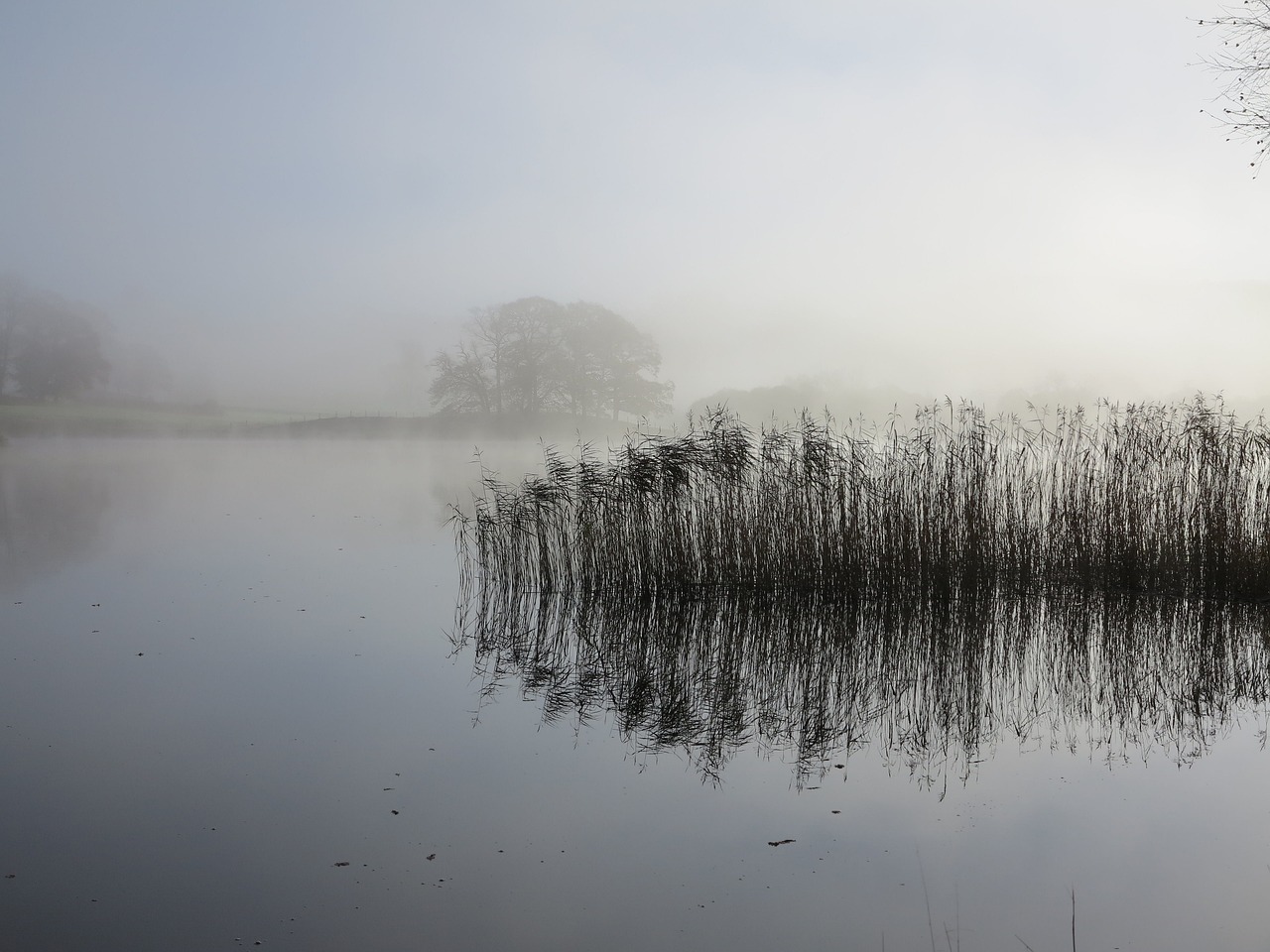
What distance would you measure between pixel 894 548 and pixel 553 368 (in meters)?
24.4

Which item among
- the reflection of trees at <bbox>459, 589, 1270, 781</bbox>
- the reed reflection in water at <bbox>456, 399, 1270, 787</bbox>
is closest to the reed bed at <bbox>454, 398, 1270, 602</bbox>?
the reed reflection in water at <bbox>456, 399, 1270, 787</bbox>

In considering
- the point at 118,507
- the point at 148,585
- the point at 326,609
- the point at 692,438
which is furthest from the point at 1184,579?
the point at 118,507

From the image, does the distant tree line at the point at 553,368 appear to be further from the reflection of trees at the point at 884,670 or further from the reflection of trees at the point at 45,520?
the reflection of trees at the point at 884,670

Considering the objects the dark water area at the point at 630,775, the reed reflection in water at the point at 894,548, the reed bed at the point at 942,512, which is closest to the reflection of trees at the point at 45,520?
the dark water area at the point at 630,775

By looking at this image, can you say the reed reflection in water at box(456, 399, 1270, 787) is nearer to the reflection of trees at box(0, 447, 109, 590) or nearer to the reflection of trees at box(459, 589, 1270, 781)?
the reflection of trees at box(459, 589, 1270, 781)

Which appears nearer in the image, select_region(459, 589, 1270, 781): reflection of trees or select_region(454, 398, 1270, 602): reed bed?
select_region(459, 589, 1270, 781): reflection of trees

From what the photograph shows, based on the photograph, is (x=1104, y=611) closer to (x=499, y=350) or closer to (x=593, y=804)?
(x=593, y=804)

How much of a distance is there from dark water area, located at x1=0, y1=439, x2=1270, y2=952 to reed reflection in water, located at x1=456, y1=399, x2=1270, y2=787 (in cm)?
8

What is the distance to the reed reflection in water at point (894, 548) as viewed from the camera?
551 cm

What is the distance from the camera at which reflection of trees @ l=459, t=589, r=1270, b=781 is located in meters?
3.83

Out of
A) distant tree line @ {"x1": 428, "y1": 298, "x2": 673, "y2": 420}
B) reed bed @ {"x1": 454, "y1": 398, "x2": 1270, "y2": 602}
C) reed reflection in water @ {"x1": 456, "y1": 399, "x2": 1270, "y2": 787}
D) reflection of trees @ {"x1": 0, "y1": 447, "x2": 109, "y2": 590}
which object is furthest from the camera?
distant tree line @ {"x1": 428, "y1": 298, "x2": 673, "y2": 420}

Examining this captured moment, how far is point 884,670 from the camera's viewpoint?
4848mm

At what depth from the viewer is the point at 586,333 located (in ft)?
103

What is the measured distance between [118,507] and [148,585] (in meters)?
7.94
